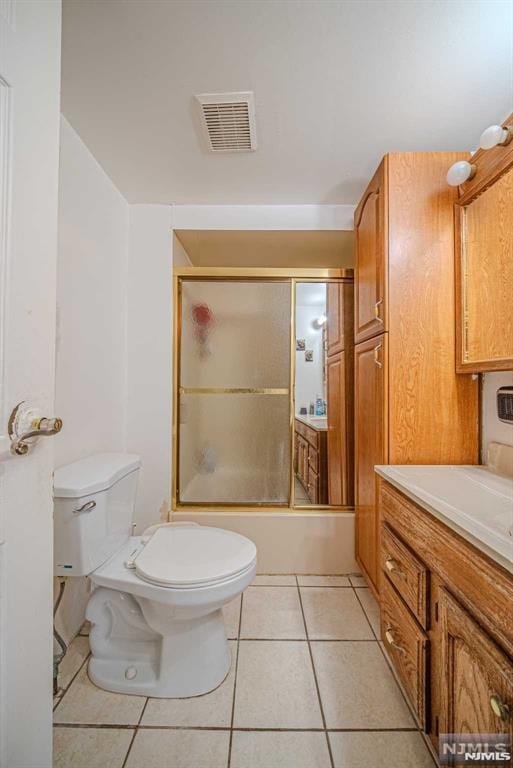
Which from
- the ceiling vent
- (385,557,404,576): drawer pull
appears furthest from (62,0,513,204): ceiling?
(385,557,404,576): drawer pull

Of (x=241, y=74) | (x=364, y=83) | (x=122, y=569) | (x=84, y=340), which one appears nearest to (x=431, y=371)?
(x=364, y=83)

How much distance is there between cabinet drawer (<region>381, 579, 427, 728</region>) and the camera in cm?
97

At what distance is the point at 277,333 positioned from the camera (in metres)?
2.15

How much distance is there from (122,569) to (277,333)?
4.85 feet

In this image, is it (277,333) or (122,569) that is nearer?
(122,569)

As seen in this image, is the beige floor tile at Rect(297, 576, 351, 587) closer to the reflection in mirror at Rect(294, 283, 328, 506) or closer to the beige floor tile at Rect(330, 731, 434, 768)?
the reflection in mirror at Rect(294, 283, 328, 506)

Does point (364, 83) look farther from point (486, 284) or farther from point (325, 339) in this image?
point (325, 339)

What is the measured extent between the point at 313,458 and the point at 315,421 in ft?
0.80

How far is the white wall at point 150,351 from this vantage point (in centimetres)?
208

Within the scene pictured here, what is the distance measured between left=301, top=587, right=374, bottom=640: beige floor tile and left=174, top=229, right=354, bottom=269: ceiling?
2.09 meters

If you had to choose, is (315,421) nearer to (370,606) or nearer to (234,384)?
(234,384)

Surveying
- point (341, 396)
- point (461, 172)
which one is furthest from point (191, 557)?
point (461, 172)

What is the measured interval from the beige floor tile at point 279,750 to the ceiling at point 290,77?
7.30 ft

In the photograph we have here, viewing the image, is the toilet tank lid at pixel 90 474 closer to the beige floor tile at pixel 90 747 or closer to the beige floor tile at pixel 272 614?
the beige floor tile at pixel 90 747
